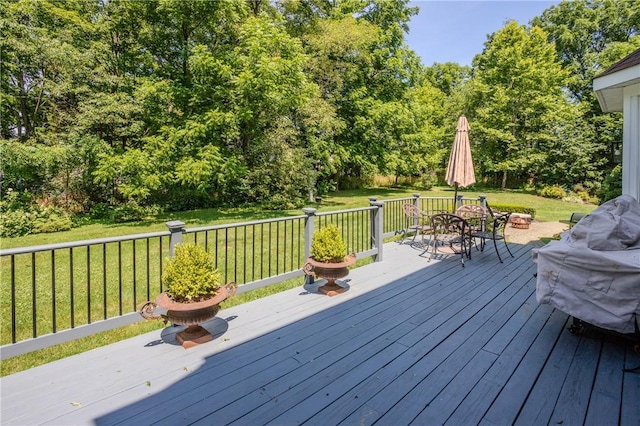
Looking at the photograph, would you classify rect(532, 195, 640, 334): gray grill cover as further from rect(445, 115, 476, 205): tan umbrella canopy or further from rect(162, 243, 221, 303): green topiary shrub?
rect(445, 115, 476, 205): tan umbrella canopy

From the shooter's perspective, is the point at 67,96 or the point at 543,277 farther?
the point at 67,96

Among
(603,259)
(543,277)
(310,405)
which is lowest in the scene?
(310,405)

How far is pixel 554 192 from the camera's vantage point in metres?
16.3

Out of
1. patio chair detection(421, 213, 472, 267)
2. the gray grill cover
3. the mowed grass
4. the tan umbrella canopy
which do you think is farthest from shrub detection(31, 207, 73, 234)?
the gray grill cover

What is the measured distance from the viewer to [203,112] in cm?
1059

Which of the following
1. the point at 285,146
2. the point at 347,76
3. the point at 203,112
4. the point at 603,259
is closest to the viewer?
the point at 603,259

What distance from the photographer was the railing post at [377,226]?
17.0 feet

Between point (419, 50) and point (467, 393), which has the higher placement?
point (419, 50)

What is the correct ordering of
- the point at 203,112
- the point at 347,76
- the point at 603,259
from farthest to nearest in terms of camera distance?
the point at 347,76 → the point at 203,112 → the point at 603,259

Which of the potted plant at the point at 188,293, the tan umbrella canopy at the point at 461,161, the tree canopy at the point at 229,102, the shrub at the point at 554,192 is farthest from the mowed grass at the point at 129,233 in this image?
the tan umbrella canopy at the point at 461,161

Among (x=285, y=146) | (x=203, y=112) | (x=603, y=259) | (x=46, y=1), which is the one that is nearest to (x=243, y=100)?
(x=203, y=112)

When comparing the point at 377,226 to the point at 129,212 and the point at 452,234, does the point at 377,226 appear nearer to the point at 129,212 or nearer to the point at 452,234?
the point at 452,234

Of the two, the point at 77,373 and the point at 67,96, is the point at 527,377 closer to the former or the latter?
the point at 77,373

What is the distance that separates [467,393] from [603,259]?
5.04 ft
